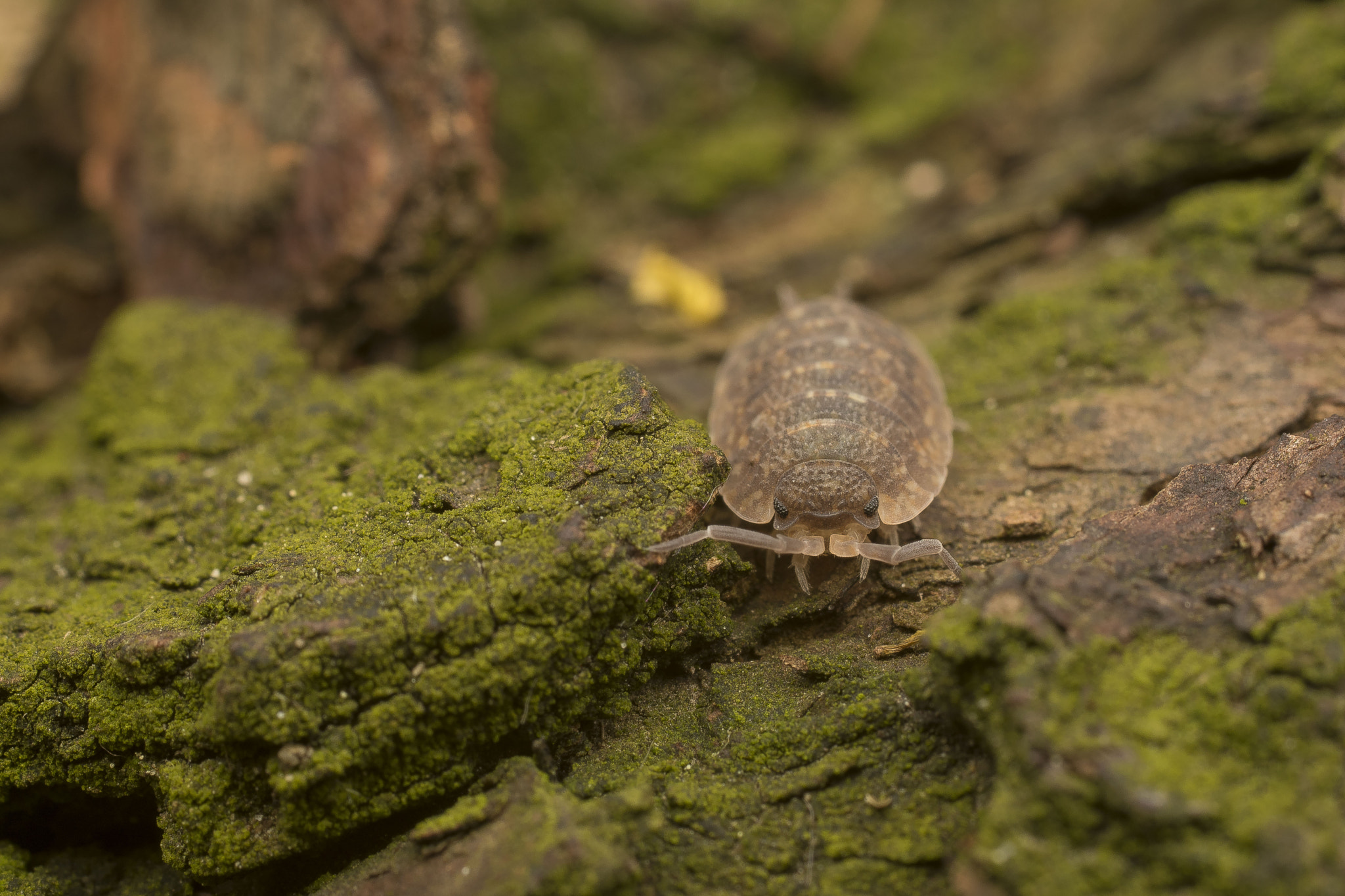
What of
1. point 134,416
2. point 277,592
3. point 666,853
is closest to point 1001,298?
point 666,853

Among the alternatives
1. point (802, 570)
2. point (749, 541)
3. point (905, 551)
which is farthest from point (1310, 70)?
point (749, 541)

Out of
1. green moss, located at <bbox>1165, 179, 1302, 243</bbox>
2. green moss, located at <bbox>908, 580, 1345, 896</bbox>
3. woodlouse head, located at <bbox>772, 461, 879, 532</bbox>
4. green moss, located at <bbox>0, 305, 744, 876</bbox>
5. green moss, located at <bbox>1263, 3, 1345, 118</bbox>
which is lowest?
green moss, located at <bbox>0, 305, 744, 876</bbox>

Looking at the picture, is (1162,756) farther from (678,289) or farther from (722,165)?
(722,165)

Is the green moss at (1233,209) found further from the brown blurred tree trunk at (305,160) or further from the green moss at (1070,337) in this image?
the brown blurred tree trunk at (305,160)

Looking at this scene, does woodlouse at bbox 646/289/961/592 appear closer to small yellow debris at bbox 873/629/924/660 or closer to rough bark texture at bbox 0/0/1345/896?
rough bark texture at bbox 0/0/1345/896

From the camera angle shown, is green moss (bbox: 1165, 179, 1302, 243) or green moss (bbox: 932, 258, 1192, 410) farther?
green moss (bbox: 1165, 179, 1302, 243)

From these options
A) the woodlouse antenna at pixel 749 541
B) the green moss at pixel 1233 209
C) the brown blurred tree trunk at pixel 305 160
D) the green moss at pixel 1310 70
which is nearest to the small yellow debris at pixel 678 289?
the brown blurred tree trunk at pixel 305 160

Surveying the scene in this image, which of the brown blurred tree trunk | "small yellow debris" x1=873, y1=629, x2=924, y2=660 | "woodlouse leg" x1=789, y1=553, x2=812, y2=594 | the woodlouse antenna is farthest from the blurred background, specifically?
"small yellow debris" x1=873, y1=629, x2=924, y2=660

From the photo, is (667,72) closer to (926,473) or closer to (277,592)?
(926,473)
